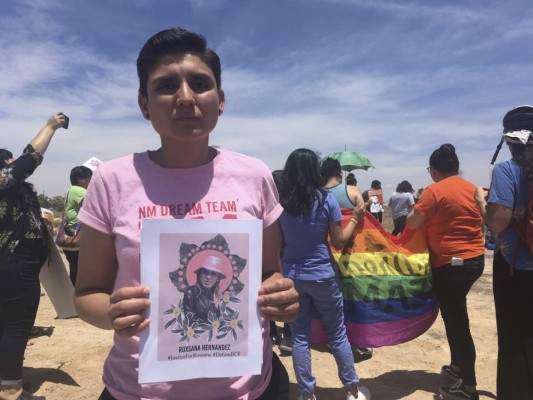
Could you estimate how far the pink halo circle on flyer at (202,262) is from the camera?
43.7 inches

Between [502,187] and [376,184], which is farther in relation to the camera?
[376,184]

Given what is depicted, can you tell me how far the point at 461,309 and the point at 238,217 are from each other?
284 centimetres

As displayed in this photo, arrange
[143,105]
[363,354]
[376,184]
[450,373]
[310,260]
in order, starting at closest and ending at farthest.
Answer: [143,105] < [310,260] < [450,373] < [363,354] < [376,184]

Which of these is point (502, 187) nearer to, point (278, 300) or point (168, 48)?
point (278, 300)

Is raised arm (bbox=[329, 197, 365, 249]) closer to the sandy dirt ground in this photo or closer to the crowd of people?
the crowd of people

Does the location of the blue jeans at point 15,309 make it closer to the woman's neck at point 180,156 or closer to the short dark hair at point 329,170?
the woman's neck at point 180,156

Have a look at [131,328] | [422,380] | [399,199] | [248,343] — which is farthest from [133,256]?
[399,199]

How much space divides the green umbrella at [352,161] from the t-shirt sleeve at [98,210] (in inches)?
407

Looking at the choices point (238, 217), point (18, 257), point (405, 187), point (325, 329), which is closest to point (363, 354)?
point (325, 329)

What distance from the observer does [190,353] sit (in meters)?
1.11

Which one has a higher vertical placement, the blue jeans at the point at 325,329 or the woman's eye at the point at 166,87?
the woman's eye at the point at 166,87

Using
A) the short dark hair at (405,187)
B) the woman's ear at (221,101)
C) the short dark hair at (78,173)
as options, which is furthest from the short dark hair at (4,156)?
the short dark hair at (405,187)

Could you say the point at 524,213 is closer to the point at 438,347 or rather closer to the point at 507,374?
the point at 507,374

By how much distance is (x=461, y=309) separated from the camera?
331cm
